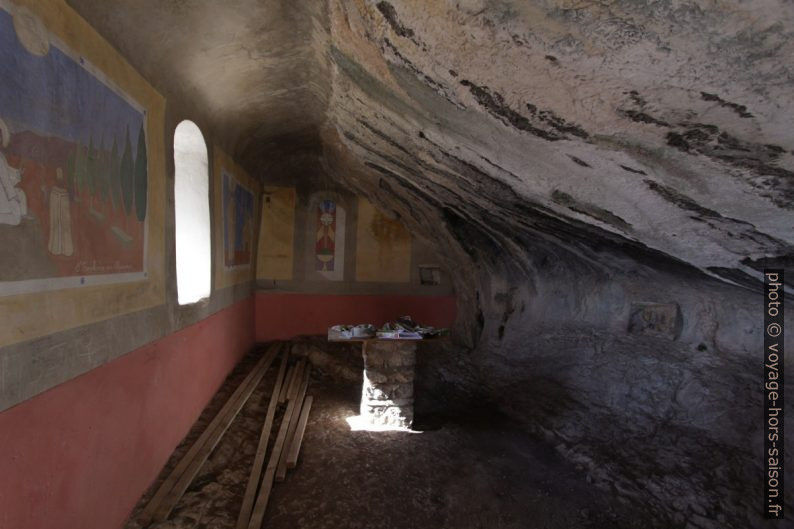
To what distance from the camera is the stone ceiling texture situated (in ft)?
6.35

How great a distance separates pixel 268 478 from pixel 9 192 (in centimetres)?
307

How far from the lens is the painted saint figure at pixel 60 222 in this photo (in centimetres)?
234

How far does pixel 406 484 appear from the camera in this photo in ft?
13.7

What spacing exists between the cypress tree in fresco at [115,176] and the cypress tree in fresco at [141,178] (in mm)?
276

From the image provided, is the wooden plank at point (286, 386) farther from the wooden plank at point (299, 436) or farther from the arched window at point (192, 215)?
the arched window at point (192, 215)

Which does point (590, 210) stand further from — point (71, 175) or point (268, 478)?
point (268, 478)

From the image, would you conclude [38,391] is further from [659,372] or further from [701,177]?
[659,372]

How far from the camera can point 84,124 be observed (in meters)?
2.62

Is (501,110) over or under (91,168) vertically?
over

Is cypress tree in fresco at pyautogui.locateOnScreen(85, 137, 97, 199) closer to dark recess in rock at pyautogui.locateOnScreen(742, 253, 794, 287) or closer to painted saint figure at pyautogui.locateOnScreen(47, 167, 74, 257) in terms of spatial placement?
painted saint figure at pyautogui.locateOnScreen(47, 167, 74, 257)

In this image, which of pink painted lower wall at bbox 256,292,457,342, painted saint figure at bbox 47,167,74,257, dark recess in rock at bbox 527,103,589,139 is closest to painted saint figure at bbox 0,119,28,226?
painted saint figure at bbox 47,167,74,257

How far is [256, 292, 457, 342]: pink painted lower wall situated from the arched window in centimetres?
369

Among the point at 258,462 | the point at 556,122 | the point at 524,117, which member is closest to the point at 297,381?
the point at 258,462

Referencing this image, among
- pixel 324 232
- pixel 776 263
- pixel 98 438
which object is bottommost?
pixel 98 438
